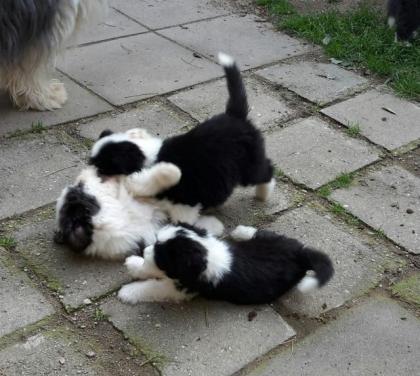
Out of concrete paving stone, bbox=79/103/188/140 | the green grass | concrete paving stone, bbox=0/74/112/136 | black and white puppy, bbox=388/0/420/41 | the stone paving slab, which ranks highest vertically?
black and white puppy, bbox=388/0/420/41

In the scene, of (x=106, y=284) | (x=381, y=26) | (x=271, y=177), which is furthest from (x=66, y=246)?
(x=381, y=26)

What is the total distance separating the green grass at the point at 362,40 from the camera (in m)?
4.60

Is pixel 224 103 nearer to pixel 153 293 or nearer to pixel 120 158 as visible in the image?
pixel 120 158

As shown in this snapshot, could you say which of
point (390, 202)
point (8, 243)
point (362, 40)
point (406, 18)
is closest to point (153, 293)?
point (8, 243)

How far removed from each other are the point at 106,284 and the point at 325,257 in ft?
2.88

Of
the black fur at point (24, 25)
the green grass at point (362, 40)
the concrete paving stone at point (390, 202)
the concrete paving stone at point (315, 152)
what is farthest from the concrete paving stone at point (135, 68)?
the concrete paving stone at point (390, 202)

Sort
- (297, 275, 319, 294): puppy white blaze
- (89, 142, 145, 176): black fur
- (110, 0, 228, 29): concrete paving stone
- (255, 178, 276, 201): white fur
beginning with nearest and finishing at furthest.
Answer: (297, 275, 319, 294): puppy white blaze, (89, 142, 145, 176): black fur, (255, 178, 276, 201): white fur, (110, 0, 228, 29): concrete paving stone

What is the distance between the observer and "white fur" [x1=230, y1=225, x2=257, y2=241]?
281 centimetres

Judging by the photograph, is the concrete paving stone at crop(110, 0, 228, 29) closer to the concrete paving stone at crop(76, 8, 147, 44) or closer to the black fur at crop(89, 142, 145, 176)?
the concrete paving stone at crop(76, 8, 147, 44)

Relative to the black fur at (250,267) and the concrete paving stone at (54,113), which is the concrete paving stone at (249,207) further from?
the concrete paving stone at (54,113)

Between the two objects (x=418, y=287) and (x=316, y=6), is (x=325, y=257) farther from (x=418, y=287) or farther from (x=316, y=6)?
(x=316, y=6)

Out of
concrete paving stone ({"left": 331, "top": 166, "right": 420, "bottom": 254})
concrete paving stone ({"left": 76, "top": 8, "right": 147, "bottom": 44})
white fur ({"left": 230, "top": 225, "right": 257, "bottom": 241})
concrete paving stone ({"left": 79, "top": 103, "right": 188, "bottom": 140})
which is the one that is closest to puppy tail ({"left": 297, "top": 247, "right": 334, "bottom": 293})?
white fur ({"left": 230, "top": 225, "right": 257, "bottom": 241})

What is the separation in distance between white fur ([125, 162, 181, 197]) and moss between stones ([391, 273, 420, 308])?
104 centimetres

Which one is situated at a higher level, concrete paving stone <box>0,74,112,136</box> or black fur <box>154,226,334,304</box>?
black fur <box>154,226,334,304</box>
